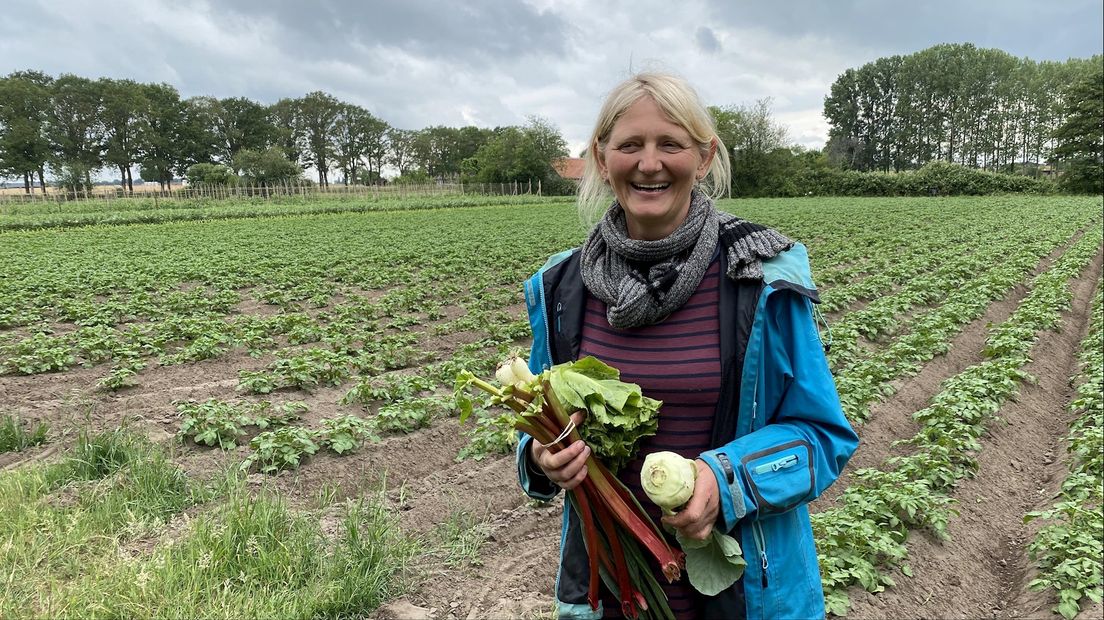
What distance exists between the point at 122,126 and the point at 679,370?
97775 millimetres

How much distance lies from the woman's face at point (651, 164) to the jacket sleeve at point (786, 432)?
398 millimetres

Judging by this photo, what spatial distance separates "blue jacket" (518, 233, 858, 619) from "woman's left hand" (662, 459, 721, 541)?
0.07ft

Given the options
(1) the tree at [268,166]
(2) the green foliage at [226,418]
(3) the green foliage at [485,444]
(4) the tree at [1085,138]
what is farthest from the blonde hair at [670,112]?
(1) the tree at [268,166]

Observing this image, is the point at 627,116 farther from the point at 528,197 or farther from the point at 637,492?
the point at 528,197

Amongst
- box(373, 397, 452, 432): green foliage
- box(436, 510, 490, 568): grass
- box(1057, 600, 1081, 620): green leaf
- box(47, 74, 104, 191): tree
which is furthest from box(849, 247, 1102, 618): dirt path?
box(47, 74, 104, 191): tree

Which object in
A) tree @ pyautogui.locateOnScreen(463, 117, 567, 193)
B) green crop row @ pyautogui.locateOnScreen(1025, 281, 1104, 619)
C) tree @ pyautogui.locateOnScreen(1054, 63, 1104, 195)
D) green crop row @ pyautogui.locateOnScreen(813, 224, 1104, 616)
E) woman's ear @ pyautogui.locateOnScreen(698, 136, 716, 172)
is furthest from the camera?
tree @ pyautogui.locateOnScreen(463, 117, 567, 193)

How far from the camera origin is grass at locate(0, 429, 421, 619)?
3.13 meters

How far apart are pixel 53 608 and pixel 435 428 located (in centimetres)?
341

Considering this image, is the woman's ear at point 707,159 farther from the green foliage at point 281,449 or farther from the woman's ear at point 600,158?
the green foliage at point 281,449

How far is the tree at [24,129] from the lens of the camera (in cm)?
6856

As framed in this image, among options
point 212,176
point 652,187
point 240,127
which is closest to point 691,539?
point 652,187

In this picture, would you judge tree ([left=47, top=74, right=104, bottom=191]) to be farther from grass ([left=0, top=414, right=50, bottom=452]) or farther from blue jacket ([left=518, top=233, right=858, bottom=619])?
blue jacket ([left=518, top=233, right=858, bottom=619])

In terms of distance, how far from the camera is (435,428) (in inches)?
243

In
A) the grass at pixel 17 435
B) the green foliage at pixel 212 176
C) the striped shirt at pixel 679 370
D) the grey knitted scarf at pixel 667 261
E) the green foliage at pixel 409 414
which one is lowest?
the green foliage at pixel 409 414
